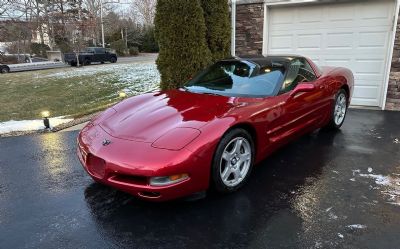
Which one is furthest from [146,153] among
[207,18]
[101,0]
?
[101,0]

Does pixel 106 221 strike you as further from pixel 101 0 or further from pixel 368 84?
pixel 101 0

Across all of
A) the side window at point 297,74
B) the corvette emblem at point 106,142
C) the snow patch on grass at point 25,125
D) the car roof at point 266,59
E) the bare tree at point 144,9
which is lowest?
the snow patch on grass at point 25,125

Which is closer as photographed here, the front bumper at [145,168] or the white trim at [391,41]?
the front bumper at [145,168]

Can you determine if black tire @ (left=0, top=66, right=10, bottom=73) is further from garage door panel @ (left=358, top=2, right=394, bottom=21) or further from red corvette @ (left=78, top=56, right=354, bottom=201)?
garage door panel @ (left=358, top=2, right=394, bottom=21)

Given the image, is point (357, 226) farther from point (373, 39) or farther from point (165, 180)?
point (373, 39)

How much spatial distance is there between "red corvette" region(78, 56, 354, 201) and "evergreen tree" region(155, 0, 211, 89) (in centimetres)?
244

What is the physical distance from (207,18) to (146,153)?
210 inches

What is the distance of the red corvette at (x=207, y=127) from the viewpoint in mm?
2816

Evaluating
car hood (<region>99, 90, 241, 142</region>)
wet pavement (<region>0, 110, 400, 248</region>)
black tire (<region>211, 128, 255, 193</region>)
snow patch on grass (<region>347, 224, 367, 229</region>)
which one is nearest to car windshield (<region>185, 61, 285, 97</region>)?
car hood (<region>99, 90, 241, 142</region>)

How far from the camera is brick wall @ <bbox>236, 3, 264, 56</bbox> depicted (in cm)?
802

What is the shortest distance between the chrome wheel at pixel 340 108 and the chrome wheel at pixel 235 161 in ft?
8.32

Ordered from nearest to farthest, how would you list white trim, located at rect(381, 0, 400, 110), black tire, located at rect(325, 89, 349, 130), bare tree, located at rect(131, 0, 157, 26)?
black tire, located at rect(325, 89, 349, 130) < white trim, located at rect(381, 0, 400, 110) < bare tree, located at rect(131, 0, 157, 26)

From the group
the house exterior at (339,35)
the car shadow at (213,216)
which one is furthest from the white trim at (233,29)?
the car shadow at (213,216)

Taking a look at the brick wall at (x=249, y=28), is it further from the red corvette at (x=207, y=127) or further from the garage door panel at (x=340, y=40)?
the red corvette at (x=207, y=127)
